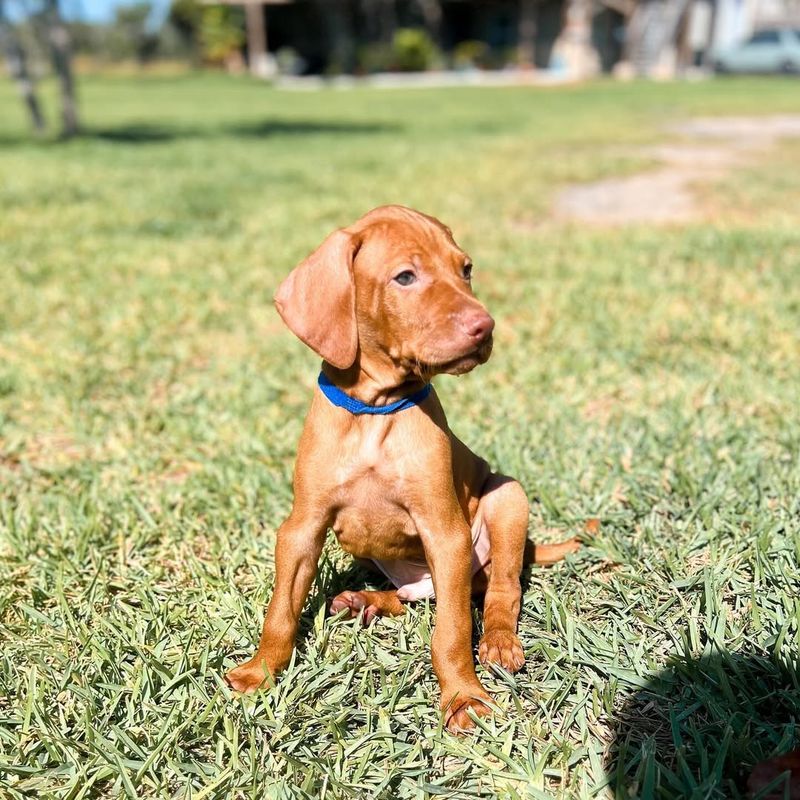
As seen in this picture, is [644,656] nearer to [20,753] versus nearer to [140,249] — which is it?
[20,753]

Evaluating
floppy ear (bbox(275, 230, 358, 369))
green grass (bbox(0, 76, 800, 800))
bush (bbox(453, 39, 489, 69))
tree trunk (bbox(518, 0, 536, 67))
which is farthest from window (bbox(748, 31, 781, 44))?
floppy ear (bbox(275, 230, 358, 369))

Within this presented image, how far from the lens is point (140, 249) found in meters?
7.03

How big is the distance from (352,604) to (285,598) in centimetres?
34

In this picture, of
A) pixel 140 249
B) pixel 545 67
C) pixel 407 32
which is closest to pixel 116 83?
pixel 407 32

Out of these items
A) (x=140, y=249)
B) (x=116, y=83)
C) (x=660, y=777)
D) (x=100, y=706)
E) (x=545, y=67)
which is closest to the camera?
(x=660, y=777)

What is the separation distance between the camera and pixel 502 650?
7.39ft

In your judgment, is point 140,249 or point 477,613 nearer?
point 477,613

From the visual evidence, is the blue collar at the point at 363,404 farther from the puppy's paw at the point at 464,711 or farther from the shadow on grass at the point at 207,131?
the shadow on grass at the point at 207,131

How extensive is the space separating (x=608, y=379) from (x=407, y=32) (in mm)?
39970

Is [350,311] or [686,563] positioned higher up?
[350,311]

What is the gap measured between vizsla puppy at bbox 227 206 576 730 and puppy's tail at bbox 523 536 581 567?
43 cm

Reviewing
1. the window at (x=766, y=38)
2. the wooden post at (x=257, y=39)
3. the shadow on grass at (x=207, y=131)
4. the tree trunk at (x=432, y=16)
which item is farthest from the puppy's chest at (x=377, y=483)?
the window at (x=766, y=38)

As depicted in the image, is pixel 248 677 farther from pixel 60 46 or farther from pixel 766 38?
pixel 766 38

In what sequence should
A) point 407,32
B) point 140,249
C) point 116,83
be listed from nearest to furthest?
point 140,249, point 116,83, point 407,32
